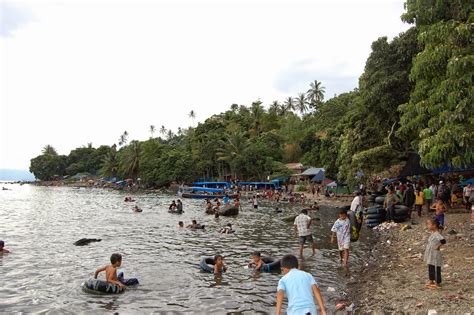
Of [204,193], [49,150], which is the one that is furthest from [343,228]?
[49,150]

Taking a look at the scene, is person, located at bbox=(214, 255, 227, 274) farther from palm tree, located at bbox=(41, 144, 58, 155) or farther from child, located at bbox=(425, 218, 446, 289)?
palm tree, located at bbox=(41, 144, 58, 155)

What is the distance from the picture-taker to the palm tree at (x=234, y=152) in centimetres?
7006

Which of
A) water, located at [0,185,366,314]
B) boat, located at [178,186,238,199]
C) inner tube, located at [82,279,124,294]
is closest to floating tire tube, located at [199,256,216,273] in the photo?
water, located at [0,185,366,314]

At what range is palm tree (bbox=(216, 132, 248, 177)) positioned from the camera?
7006 centimetres

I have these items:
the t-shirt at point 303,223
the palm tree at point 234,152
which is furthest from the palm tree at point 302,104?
the t-shirt at point 303,223

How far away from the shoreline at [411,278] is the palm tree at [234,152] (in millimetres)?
52713

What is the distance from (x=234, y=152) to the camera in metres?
71.0

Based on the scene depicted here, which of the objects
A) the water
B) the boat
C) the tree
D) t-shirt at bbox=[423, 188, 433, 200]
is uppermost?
the tree

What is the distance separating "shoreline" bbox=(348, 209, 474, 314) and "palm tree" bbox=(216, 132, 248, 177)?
5271 cm

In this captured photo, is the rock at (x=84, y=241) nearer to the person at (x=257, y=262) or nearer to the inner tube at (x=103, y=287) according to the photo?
the inner tube at (x=103, y=287)

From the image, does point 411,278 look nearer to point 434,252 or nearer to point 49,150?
point 434,252

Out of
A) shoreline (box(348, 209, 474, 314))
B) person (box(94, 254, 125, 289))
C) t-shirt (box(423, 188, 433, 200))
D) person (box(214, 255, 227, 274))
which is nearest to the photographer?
shoreline (box(348, 209, 474, 314))

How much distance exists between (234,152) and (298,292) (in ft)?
216

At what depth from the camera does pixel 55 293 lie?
37.4 ft
